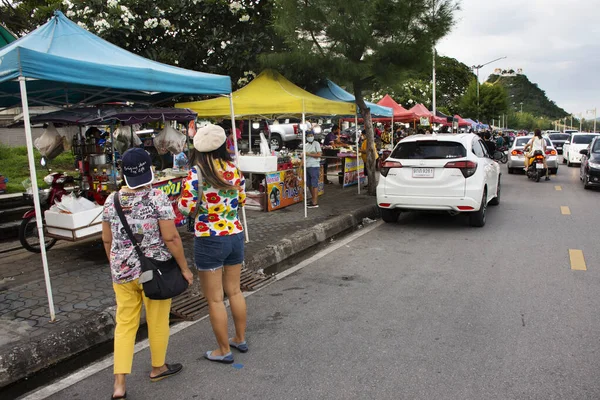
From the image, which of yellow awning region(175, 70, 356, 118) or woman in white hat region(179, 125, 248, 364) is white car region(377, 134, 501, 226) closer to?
yellow awning region(175, 70, 356, 118)

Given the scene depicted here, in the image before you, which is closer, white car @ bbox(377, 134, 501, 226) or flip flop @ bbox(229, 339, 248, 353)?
flip flop @ bbox(229, 339, 248, 353)

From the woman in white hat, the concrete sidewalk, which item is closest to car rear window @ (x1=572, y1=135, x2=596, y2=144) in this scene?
the concrete sidewalk

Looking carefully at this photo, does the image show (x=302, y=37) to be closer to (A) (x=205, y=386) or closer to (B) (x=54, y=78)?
(B) (x=54, y=78)

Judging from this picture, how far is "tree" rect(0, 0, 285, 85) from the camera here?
11.4 metres

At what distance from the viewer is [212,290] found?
3650 millimetres

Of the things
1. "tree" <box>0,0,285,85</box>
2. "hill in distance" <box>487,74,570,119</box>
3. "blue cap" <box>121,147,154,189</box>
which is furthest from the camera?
"hill in distance" <box>487,74,570,119</box>

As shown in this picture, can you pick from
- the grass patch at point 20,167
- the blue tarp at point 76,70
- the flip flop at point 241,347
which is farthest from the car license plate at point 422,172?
the grass patch at point 20,167

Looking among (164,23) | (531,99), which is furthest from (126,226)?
(531,99)

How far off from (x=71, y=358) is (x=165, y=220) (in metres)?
1.79

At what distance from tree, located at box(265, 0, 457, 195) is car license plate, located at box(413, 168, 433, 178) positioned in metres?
3.55

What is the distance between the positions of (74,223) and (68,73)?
6.67ft

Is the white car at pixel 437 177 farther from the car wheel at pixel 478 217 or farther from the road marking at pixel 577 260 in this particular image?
the road marking at pixel 577 260

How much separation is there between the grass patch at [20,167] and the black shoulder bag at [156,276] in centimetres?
730

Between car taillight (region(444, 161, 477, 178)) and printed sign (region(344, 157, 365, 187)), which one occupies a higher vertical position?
car taillight (region(444, 161, 477, 178))
